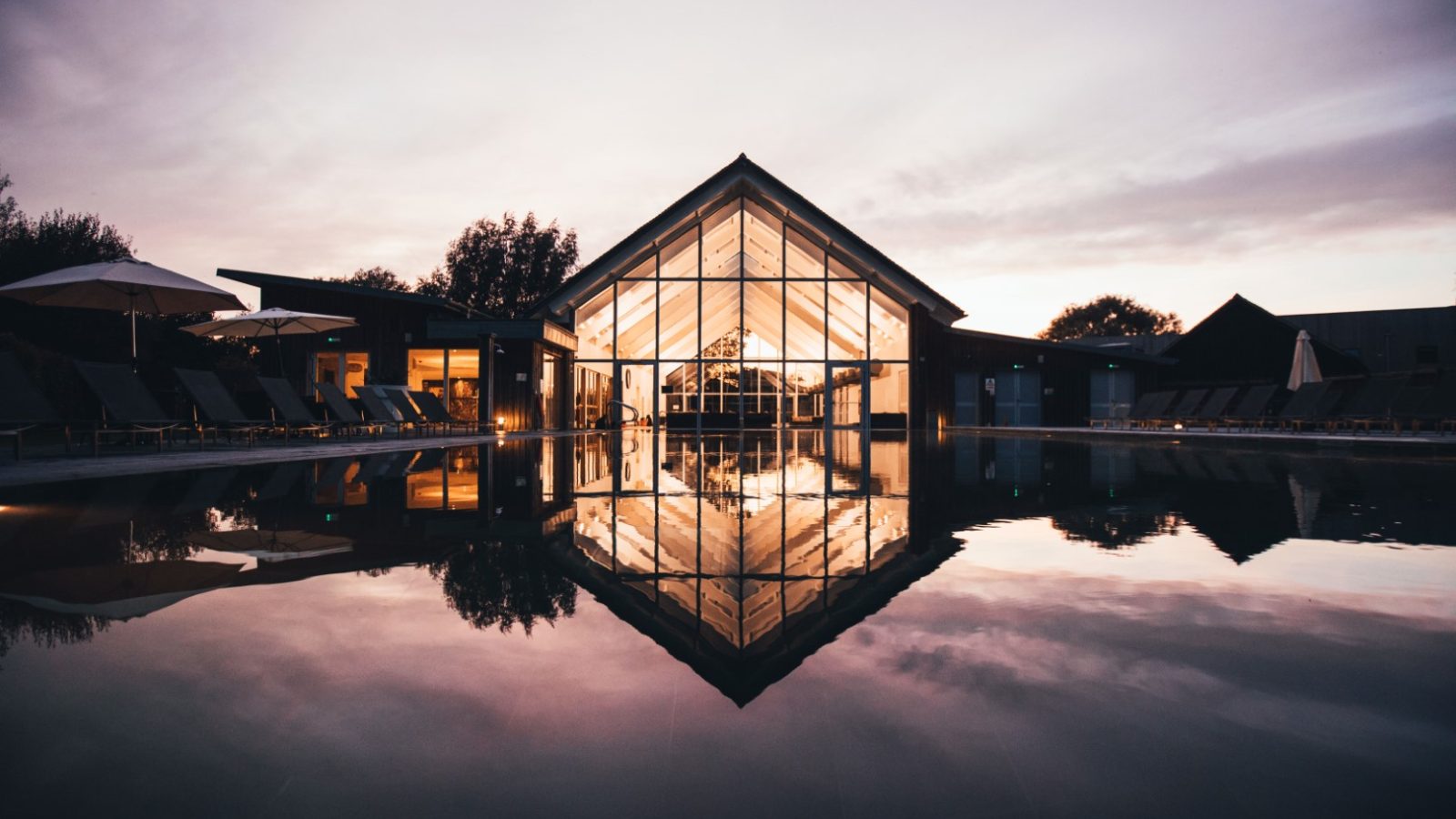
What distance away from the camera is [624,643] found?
2074 millimetres

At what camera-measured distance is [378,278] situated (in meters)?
52.3

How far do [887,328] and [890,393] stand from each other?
233 centimetres

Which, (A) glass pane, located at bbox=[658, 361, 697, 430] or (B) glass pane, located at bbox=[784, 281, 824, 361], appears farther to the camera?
(A) glass pane, located at bbox=[658, 361, 697, 430]

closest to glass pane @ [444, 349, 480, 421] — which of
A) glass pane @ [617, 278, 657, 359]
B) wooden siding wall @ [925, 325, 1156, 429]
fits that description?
glass pane @ [617, 278, 657, 359]

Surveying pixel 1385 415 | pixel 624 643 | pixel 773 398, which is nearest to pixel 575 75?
pixel 773 398

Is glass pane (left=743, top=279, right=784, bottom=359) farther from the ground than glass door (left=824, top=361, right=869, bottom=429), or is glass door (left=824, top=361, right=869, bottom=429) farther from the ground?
glass pane (left=743, top=279, right=784, bottom=359)

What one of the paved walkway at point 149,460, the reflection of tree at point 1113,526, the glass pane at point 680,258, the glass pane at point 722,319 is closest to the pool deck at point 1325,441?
the reflection of tree at point 1113,526

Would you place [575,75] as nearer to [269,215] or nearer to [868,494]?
[868,494]

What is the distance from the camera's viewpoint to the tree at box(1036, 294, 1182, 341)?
64.3 m

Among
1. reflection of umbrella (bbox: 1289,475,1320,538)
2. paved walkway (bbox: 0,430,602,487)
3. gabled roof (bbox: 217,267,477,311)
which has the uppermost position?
gabled roof (bbox: 217,267,477,311)

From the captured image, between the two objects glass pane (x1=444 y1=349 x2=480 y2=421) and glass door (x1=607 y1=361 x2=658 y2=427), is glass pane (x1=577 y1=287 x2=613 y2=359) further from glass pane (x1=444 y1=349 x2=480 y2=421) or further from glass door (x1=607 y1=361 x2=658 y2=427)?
glass pane (x1=444 y1=349 x2=480 y2=421)

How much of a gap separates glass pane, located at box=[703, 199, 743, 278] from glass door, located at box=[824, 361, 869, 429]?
413 cm

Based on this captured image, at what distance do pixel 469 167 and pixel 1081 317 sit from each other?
53543 millimetres

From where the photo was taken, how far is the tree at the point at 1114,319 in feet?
211
